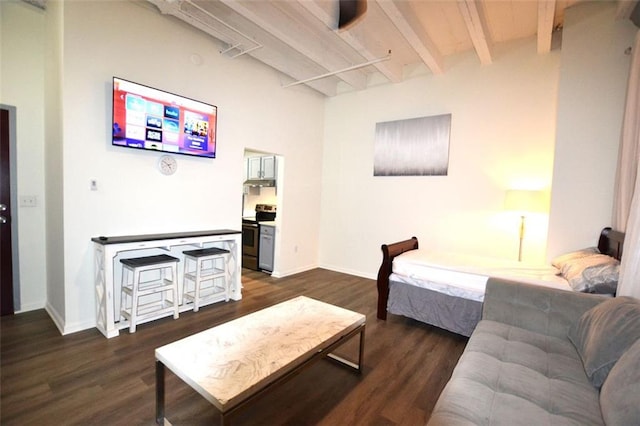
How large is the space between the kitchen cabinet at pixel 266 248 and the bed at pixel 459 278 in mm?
2237

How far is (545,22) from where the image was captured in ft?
9.06

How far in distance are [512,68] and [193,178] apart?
Answer: 4207mm

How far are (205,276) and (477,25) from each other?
401 cm

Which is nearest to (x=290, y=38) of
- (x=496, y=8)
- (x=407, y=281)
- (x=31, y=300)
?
(x=496, y=8)

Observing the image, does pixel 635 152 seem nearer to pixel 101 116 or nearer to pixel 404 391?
pixel 404 391

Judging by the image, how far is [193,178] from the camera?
3.39 meters

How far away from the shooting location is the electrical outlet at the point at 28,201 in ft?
9.45

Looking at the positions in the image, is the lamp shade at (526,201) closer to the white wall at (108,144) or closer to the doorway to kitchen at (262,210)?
the doorway to kitchen at (262,210)

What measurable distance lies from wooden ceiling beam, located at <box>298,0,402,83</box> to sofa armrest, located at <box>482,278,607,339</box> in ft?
7.41

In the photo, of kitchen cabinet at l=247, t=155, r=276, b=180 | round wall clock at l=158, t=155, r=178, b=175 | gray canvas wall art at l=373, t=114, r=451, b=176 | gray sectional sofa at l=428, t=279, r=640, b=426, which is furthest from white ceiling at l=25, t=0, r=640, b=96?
gray sectional sofa at l=428, t=279, r=640, b=426

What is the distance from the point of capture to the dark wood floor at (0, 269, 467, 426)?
167cm

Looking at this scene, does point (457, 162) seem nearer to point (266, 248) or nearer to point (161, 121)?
point (266, 248)

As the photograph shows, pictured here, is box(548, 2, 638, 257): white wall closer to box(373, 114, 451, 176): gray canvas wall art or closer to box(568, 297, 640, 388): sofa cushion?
box(373, 114, 451, 176): gray canvas wall art

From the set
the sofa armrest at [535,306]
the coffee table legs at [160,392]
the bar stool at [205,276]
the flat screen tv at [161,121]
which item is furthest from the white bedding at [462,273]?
the flat screen tv at [161,121]
